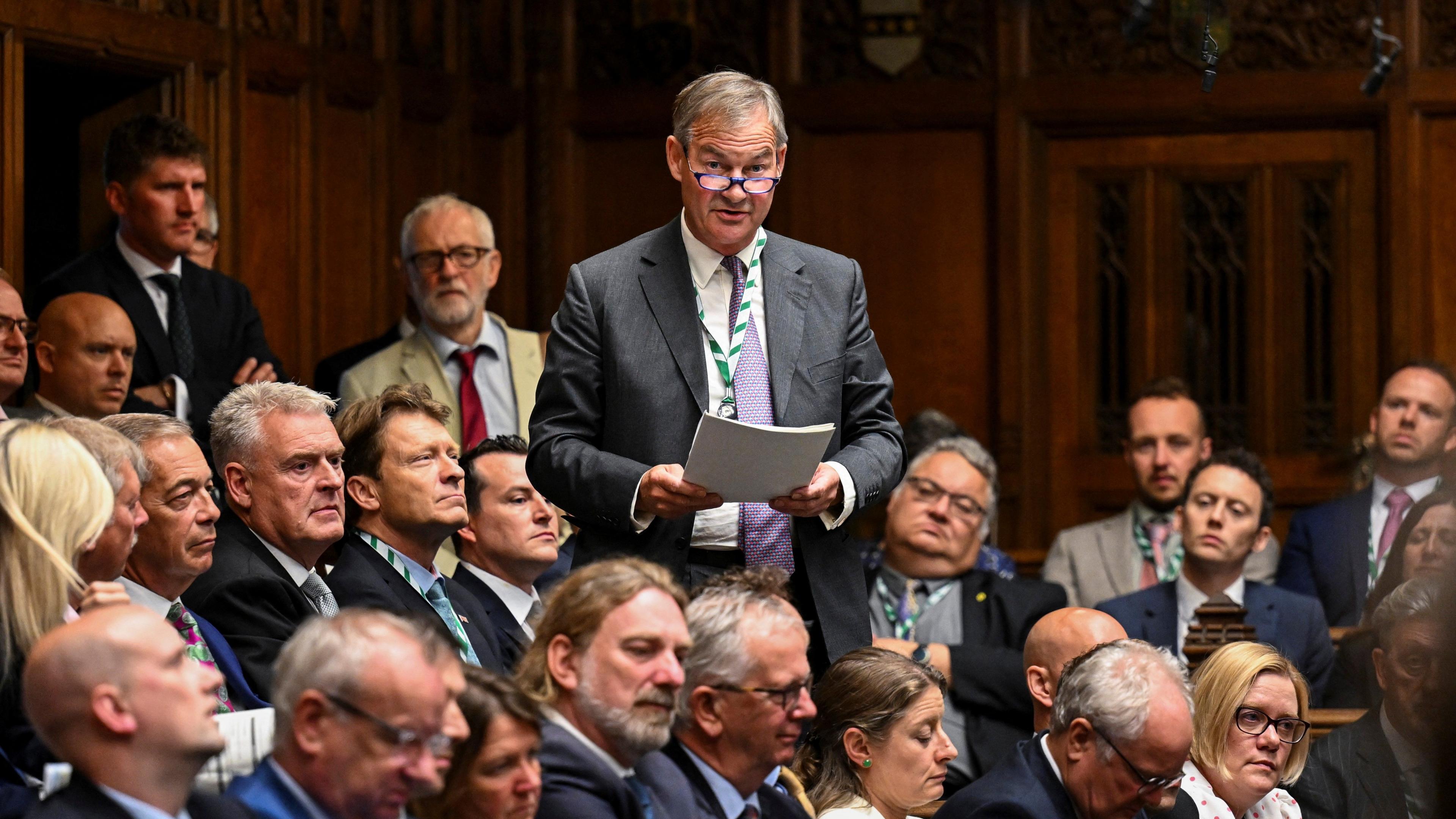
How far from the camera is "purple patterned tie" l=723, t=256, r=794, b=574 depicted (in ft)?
10.6

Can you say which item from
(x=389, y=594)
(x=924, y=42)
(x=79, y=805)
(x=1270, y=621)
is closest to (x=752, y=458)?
(x=389, y=594)

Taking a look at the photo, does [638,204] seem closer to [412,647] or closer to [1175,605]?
[1175,605]

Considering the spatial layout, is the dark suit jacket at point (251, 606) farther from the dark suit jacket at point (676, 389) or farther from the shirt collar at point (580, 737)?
the shirt collar at point (580, 737)

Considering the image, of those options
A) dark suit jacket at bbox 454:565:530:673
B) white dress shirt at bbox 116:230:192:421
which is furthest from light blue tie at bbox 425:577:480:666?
white dress shirt at bbox 116:230:192:421

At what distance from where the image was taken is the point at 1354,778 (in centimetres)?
389

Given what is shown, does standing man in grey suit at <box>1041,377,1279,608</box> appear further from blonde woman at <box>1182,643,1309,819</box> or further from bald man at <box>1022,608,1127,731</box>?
blonde woman at <box>1182,643,1309,819</box>

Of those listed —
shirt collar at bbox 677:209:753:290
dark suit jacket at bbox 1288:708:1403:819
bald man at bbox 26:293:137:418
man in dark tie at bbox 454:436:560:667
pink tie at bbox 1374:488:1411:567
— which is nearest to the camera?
shirt collar at bbox 677:209:753:290

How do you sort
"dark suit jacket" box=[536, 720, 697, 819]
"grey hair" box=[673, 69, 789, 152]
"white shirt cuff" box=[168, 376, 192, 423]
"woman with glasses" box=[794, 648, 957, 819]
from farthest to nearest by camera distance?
1. "white shirt cuff" box=[168, 376, 192, 423]
2. "woman with glasses" box=[794, 648, 957, 819]
3. "grey hair" box=[673, 69, 789, 152]
4. "dark suit jacket" box=[536, 720, 697, 819]

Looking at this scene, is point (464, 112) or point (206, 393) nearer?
point (206, 393)

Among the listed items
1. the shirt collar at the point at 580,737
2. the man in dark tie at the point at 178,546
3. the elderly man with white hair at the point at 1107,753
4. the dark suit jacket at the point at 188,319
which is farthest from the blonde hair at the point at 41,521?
the dark suit jacket at the point at 188,319

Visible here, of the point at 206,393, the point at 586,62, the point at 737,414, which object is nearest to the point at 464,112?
the point at 586,62

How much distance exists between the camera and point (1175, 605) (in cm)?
508

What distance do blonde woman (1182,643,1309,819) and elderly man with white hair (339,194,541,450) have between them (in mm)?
2267

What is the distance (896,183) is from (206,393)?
2985 mm
